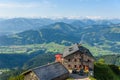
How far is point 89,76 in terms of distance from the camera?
289ft

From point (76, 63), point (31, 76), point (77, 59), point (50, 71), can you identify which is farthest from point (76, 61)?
point (31, 76)

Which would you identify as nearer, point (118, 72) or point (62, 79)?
point (62, 79)

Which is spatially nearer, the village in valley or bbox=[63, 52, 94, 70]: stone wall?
the village in valley

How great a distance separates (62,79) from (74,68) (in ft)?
38.6

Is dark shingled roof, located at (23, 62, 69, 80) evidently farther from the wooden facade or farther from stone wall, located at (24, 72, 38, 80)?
the wooden facade

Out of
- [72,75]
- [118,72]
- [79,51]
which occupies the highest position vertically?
[79,51]

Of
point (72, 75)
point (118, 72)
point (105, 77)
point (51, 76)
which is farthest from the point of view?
point (118, 72)

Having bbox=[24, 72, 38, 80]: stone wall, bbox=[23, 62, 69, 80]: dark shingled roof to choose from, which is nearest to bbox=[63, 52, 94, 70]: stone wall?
bbox=[23, 62, 69, 80]: dark shingled roof

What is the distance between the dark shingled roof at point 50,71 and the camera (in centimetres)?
7225

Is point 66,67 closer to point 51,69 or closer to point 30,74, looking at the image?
point 51,69

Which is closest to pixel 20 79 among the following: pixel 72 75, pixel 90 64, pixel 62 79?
pixel 62 79

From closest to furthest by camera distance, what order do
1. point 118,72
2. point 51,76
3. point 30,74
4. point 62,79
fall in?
point 30,74 < point 51,76 < point 62,79 < point 118,72

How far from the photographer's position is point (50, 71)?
78.7 m

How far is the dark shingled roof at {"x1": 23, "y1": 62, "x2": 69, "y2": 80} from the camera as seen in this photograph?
237 feet
